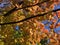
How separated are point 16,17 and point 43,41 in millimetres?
2315

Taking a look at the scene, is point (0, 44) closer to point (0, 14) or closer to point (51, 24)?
point (0, 14)

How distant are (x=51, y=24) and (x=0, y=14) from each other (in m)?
3.15

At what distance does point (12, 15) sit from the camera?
11844 mm

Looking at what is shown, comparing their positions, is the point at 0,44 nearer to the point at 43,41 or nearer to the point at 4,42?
the point at 4,42

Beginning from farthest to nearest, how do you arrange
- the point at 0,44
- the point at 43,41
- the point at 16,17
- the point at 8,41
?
the point at 43,41, the point at 16,17, the point at 8,41, the point at 0,44

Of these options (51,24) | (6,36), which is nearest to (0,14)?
(6,36)

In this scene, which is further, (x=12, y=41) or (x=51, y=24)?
(x=51, y=24)

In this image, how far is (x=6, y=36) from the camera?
1123 cm

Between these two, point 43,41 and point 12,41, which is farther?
point 43,41

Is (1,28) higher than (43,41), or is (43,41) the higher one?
(1,28)

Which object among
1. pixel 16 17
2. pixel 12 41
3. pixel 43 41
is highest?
pixel 16 17

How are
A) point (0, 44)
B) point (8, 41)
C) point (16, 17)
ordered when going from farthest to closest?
1. point (16, 17)
2. point (8, 41)
3. point (0, 44)

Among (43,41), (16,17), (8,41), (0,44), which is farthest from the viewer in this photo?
(43,41)

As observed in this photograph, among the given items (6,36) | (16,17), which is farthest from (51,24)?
(6,36)
